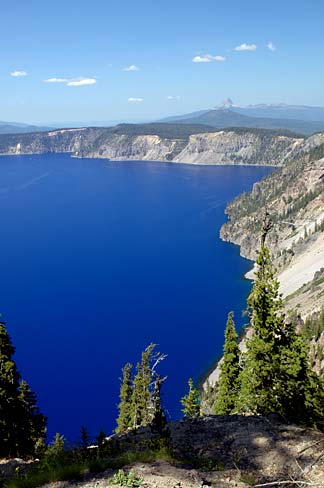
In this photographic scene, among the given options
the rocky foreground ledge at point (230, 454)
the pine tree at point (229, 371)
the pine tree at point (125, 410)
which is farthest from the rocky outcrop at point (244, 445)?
the pine tree at point (125, 410)

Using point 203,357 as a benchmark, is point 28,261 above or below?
above

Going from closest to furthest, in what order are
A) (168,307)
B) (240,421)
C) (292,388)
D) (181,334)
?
(240,421) → (292,388) → (181,334) → (168,307)

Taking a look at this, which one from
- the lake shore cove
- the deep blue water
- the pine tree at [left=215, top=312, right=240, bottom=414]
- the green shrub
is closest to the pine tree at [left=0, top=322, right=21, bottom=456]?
the lake shore cove

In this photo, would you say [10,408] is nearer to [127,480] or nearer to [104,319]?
[127,480]

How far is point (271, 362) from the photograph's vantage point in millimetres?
30594

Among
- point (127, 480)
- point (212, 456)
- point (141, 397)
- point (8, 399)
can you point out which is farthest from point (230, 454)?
point (141, 397)

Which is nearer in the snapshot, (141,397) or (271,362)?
(271,362)

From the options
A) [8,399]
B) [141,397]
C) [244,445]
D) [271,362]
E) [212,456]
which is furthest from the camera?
[141,397]

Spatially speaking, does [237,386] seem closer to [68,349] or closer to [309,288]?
[68,349]

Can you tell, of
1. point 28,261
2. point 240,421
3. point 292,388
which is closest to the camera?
point 240,421

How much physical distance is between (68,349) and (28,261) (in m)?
80.1

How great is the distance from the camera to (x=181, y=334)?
127062 mm

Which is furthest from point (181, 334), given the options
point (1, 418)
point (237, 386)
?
point (1, 418)

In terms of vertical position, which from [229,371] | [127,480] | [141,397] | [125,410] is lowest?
[125,410]
